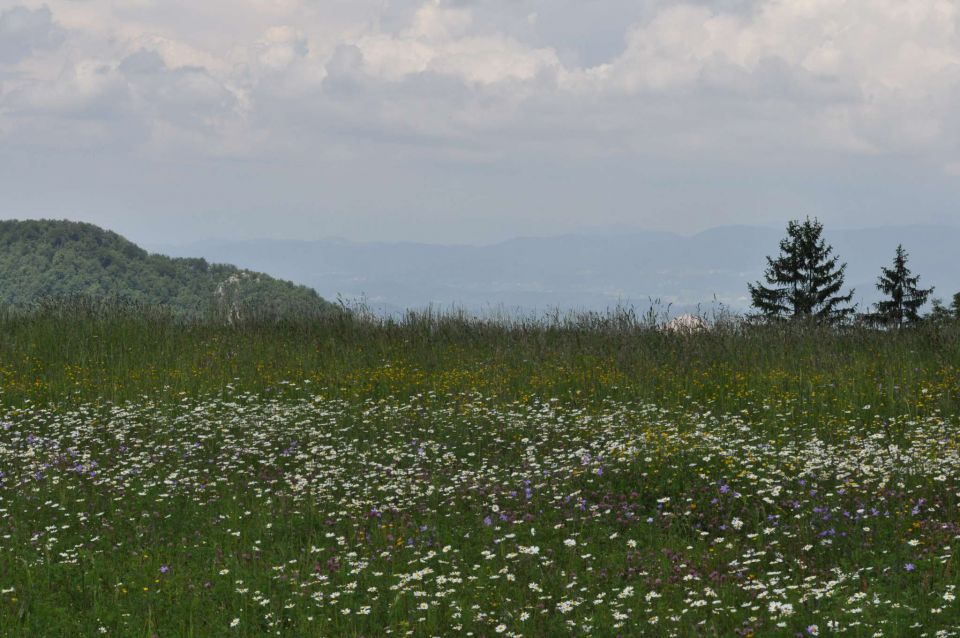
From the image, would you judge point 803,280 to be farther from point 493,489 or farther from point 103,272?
point 103,272

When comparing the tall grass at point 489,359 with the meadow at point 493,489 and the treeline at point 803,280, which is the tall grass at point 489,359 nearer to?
the meadow at point 493,489

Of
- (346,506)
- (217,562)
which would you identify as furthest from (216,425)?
(217,562)

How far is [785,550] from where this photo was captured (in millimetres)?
8156

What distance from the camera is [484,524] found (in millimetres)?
9148

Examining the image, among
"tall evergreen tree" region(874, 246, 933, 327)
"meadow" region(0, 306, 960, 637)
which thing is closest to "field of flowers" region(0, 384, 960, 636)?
"meadow" region(0, 306, 960, 637)

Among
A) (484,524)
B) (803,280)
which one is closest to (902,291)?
(803,280)

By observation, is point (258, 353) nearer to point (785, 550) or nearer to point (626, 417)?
point (626, 417)

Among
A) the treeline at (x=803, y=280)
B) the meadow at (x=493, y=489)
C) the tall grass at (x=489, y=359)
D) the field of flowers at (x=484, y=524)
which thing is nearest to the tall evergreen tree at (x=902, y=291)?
the treeline at (x=803, y=280)

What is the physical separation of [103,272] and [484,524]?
167 feet

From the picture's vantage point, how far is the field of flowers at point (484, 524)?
712 centimetres

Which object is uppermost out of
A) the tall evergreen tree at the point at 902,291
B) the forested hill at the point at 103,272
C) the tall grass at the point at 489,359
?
the forested hill at the point at 103,272

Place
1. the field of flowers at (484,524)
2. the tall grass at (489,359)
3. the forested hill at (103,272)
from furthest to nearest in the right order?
the forested hill at (103,272) → the tall grass at (489,359) → the field of flowers at (484,524)

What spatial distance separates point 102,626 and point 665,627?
4.68 meters

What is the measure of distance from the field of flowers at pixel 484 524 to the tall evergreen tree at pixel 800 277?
73.1 ft
